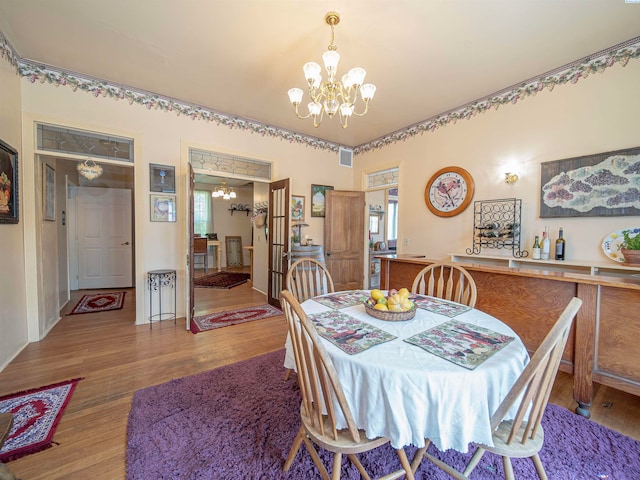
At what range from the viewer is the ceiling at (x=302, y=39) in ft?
6.44

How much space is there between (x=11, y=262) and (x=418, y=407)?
348 centimetres

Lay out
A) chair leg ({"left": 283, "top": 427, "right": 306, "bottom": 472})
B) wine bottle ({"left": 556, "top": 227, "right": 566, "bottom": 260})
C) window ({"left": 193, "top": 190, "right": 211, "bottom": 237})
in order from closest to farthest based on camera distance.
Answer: chair leg ({"left": 283, "top": 427, "right": 306, "bottom": 472}), wine bottle ({"left": 556, "top": 227, "right": 566, "bottom": 260}), window ({"left": 193, "top": 190, "right": 211, "bottom": 237})

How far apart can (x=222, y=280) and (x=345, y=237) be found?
3.12 m

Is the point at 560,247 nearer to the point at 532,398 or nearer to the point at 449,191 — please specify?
the point at 449,191

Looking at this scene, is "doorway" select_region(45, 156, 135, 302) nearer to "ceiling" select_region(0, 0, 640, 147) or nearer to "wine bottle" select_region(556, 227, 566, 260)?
"ceiling" select_region(0, 0, 640, 147)

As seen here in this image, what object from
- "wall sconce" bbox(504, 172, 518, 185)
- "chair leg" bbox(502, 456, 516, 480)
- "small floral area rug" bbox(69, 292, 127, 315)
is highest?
"wall sconce" bbox(504, 172, 518, 185)

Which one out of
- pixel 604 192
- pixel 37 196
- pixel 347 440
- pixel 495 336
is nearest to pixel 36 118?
pixel 37 196

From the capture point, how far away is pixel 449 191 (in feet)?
11.8

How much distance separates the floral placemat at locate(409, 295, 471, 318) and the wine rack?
6.06ft

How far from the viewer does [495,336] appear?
1.25m

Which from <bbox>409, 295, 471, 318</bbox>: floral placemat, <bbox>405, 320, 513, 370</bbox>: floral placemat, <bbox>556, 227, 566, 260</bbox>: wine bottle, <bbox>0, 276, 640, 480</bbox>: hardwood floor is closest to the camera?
<bbox>405, 320, 513, 370</bbox>: floral placemat

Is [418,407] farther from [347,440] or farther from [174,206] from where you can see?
[174,206]

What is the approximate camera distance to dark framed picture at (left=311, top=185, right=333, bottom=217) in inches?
186

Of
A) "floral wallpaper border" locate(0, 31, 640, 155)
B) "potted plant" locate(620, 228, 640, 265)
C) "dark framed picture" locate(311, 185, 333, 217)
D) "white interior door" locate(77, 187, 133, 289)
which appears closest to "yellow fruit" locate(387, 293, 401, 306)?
"potted plant" locate(620, 228, 640, 265)
